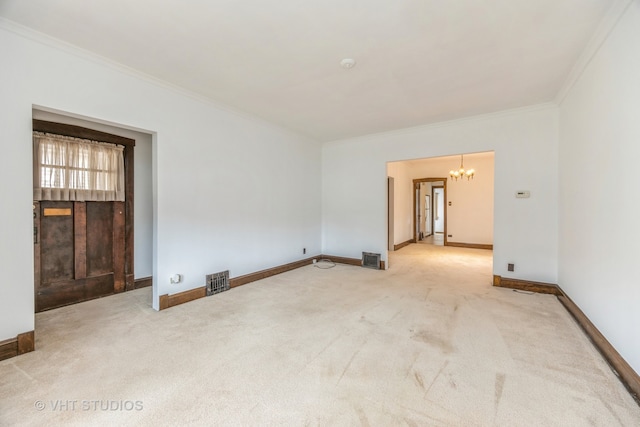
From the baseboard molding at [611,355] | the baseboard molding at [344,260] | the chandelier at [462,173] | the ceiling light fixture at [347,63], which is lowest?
the baseboard molding at [611,355]

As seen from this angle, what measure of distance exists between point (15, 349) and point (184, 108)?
2.84 metres

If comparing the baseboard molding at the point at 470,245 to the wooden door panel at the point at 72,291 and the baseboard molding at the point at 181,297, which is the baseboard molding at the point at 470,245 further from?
the wooden door panel at the point at 72,291

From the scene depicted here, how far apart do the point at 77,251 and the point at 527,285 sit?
6.21m

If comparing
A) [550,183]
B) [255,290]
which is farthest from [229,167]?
[550,183]

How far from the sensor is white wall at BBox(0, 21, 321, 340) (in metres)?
2.21

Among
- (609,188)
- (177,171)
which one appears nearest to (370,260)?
(609,188)

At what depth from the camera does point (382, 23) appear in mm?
2102

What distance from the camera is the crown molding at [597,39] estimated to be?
1909 millimetres

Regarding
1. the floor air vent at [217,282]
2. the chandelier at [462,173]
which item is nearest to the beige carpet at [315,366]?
the floor air vent at [217,282]

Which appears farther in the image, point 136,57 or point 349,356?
point 136,57

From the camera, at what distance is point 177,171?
3346mm

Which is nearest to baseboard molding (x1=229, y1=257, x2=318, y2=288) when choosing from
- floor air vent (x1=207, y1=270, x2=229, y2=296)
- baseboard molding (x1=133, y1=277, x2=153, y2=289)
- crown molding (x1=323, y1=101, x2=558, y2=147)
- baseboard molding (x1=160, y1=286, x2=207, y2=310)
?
A: floor air vent (x1=207, y1=270, x2=229, y2=296)

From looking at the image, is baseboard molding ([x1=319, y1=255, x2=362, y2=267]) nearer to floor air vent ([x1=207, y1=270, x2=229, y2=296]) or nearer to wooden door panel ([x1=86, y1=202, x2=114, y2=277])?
floor air vent ([x1=207, y1=270, x2=229, y2=296])

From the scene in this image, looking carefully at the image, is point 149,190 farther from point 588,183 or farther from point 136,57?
point 588,183
